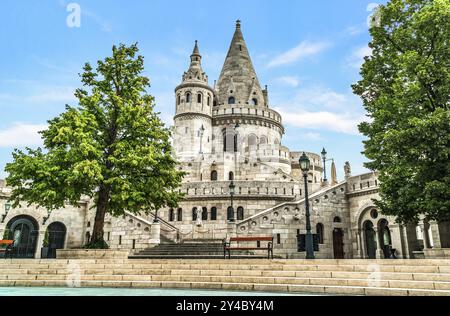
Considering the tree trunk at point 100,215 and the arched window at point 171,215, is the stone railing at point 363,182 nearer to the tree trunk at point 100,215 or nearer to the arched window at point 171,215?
the arched window at point 171,215

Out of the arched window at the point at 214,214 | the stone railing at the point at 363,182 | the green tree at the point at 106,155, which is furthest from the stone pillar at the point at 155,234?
the stone railing at the point at 363,182

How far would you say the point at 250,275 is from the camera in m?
11.0

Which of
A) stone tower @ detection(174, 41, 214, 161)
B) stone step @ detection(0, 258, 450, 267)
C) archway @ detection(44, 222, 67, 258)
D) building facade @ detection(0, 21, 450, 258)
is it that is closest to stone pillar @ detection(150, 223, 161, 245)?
building facade @ detection(0, 21, 450, 258)

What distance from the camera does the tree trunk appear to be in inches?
647

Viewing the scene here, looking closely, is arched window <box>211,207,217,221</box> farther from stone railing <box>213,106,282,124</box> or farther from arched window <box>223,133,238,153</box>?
stone railing <box>213,106,282,124</box>

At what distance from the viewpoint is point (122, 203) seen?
635 inches

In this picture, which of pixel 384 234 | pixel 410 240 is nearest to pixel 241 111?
pixel 384 234

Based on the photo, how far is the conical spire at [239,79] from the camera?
48.0 m

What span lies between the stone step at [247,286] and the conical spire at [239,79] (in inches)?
1465

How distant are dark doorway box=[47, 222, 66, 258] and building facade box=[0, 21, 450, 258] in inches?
3.1

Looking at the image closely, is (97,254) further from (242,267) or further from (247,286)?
(247,286)

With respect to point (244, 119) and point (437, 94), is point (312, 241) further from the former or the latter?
point (244, 119)

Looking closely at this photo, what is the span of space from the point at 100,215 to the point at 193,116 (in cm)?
2785

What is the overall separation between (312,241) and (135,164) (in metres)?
8.47
